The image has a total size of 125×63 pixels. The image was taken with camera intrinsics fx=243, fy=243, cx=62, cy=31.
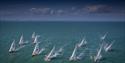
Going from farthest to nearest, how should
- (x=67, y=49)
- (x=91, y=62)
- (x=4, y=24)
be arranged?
(x=67, y=49) → (x=4, y=24) → (x=91, y=62)

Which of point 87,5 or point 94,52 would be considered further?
point 94,52

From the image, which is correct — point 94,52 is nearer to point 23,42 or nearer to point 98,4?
point 98,4

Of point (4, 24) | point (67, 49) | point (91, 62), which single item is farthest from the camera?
point (67, 49)

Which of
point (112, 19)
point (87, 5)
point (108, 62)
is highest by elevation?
point (87, 5)

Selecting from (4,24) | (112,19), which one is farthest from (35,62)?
(112,19)

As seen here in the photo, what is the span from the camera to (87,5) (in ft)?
22.2

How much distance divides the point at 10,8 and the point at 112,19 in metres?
2.94

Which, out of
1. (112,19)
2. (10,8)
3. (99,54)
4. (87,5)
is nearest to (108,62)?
(99,54)

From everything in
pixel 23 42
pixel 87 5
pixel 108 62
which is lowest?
pixel 108 62

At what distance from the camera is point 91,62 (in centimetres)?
662

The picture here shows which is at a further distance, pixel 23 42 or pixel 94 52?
pixel 23 42

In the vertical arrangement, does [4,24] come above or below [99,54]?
above

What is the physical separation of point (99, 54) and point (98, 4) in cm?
139

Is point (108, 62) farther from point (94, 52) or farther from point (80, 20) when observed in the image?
point (80, 20)
